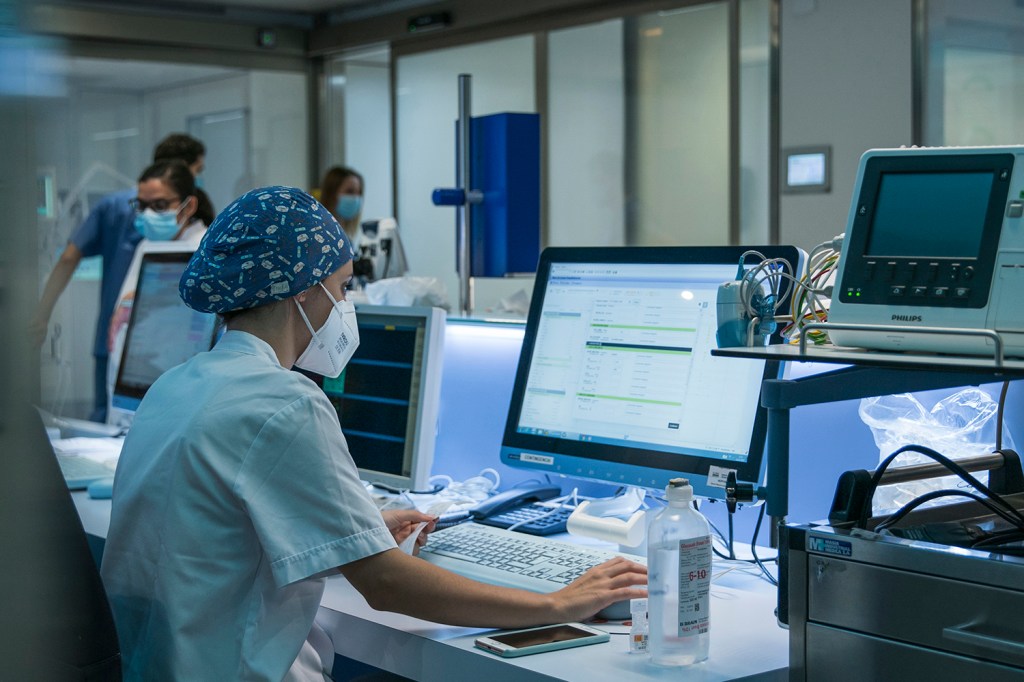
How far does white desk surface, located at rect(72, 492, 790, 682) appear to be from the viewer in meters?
1.28

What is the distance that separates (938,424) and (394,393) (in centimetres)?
94

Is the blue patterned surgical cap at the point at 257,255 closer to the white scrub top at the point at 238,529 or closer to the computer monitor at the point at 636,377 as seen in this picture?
the white scrub top at the point at 238,529

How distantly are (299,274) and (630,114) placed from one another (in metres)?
4.45

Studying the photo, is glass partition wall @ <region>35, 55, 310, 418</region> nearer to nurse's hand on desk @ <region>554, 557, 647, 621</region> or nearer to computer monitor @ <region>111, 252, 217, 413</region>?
computer monitor @ <region>111, 252, 217, 413</region>

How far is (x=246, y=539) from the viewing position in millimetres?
1325

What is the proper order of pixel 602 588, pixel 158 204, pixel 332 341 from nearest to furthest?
1. pixel 602 588
2. pixel 332 341
3. pixel 158 204

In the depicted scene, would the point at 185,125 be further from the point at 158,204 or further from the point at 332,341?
the point at 332,341

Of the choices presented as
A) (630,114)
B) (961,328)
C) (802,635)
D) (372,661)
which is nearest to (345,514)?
(372,661)

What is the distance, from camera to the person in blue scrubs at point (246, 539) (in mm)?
1296

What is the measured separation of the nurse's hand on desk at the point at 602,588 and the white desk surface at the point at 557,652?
0.13 ft

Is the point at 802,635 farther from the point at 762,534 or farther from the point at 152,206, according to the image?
the point at 152,206

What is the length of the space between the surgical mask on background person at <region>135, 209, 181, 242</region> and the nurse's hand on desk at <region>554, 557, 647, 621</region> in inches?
104

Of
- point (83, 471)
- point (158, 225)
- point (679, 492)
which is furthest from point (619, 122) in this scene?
point (679, 492)

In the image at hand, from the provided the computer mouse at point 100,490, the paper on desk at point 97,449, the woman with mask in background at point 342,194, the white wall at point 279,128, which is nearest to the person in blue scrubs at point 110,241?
the woman with mask in background at point 342,194
